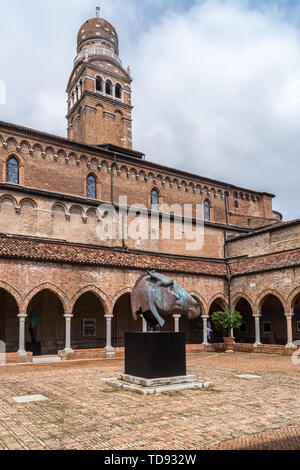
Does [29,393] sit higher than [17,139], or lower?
lower

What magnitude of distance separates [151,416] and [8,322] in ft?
52.3

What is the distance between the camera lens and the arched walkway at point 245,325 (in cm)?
2984

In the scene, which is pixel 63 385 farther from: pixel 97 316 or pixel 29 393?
pixel 97 316

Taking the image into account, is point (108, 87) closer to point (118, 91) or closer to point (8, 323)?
point (118, 91)

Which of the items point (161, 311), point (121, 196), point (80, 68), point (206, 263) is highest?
point (80, 68)

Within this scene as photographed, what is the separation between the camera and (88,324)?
24.7 metres

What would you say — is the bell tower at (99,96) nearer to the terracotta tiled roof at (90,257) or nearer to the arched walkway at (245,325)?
the terracotta tiled roof at (90,257)

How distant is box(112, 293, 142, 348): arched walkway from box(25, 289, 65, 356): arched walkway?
11.7 feet

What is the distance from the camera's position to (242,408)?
8.50 m

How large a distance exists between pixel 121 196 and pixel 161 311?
21.5 m

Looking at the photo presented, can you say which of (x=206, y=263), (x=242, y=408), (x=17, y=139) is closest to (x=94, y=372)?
(x=242, y=408)

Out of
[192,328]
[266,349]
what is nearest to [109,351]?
[266,349]

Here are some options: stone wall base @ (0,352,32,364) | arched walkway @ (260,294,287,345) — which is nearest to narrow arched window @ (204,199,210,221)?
arched walkway @ (260,294,287,345)

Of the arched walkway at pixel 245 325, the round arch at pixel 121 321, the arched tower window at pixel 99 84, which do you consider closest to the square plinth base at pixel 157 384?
the round arch at pixel 121 321
